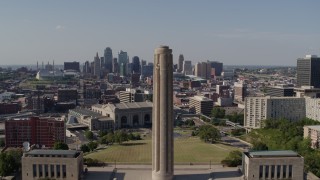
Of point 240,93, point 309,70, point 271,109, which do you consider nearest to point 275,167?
point 271,109

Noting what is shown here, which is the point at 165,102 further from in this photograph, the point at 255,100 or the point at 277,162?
the point at 255,100

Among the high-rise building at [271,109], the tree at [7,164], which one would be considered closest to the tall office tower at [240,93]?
the high-rise building at [271,109]

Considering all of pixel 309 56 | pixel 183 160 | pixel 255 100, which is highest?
pixel 309 56

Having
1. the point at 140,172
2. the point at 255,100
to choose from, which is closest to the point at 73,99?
the point at 255,100

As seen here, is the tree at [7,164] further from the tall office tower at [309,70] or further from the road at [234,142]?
the tall office tower at [309,70]

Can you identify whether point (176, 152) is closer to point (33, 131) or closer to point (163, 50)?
point (163, 50)

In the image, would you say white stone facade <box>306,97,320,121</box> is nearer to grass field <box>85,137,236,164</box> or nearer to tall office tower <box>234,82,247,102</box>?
grass field <box>85,137,236,164</box>

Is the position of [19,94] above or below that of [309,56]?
below

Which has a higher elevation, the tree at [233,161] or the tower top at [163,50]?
the tower top at [163,50]
